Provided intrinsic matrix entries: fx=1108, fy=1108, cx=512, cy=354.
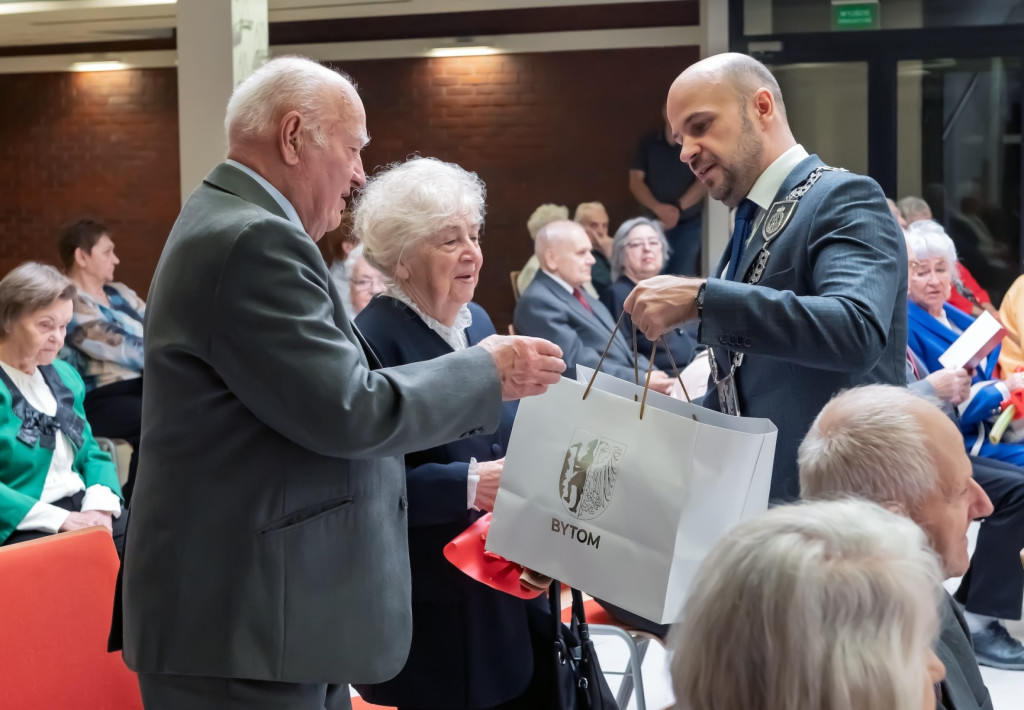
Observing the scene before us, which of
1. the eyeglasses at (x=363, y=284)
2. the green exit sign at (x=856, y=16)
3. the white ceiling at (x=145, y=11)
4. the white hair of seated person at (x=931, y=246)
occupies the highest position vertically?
the white ceiling at (x=145, y=11)

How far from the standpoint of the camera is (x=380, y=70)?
32.9ft

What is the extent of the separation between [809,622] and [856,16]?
26.9 ft

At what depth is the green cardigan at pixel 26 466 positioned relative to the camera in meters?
3.37

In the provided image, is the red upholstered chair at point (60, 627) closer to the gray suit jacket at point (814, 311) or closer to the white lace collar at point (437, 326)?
the white lace collar at point (437, 326)

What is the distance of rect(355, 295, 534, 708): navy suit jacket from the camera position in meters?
1.95

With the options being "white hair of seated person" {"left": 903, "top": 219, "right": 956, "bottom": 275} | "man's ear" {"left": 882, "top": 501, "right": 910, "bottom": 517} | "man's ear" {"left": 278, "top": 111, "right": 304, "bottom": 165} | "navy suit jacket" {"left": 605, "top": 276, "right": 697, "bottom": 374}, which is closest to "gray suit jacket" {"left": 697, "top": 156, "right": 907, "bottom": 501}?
"man's ear" {"left": 882, "top": 501, "right": 910, "bottom": 517}

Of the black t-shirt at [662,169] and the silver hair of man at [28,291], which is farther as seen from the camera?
the black t-shirt at [662,169]

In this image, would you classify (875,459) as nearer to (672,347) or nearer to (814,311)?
(814,311)

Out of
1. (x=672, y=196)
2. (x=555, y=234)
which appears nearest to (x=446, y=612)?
(x=555, y=234)

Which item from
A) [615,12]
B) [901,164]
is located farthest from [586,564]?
[615,12]

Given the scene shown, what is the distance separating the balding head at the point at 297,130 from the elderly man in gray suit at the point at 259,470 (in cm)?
8

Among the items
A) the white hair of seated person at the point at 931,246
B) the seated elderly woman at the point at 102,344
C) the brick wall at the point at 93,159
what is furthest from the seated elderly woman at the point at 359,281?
the brick wall at the point at 93,159

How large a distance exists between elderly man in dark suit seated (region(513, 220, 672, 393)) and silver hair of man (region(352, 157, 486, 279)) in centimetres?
293

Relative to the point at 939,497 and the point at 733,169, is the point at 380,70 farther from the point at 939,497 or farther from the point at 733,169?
the point at 939,497
